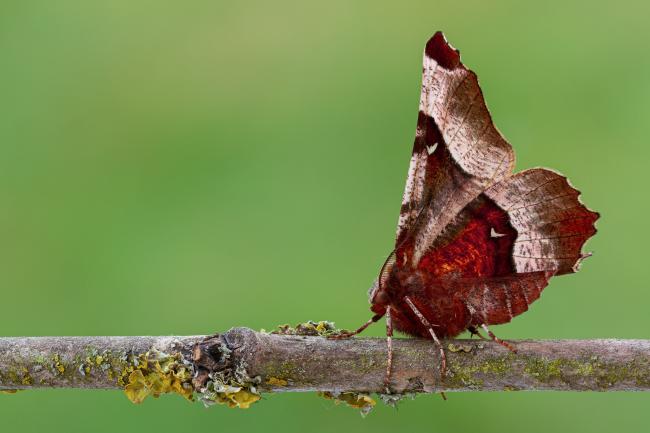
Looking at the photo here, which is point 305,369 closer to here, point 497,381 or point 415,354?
point 415,354

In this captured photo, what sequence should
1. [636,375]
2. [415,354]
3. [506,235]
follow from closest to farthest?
[636,375] < [415,354] < [506,235]

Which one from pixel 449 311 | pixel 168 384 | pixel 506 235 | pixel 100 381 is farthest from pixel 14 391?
pixel 506 235

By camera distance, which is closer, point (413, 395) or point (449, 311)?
point (413, 395)

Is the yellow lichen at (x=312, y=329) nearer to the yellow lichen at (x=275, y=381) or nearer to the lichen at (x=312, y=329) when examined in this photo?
the lichen at (x=312, y=329)

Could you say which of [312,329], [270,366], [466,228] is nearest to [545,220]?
[466,228]

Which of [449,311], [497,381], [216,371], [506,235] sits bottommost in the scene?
[216,371]

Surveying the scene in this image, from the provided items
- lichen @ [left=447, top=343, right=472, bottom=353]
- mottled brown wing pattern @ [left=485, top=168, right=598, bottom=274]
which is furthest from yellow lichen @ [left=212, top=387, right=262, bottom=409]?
mottled brown wing pattern @ [left=485, top=168, right=598, bottom=274]
